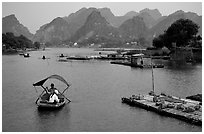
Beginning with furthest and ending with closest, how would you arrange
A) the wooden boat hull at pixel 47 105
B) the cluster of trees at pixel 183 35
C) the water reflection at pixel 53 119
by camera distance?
the cluster of trees at pixel 183 35, the wooden boat hull at pixel 47 105, the water reflection at pixel 53 119

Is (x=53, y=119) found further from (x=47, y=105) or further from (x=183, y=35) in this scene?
(x=183, y=35)

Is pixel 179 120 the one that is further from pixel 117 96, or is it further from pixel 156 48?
pixel 156 48

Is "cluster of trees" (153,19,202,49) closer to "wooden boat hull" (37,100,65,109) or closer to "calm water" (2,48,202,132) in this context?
"calm water" (2,48,202,132)

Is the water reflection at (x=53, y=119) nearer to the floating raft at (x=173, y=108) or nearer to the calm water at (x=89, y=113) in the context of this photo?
the calm water at (x=89, y=113)

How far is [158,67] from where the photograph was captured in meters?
48.0

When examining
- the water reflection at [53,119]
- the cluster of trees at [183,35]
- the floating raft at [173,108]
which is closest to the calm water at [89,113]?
the water reflection at [53,119]

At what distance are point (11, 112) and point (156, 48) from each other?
5702 cm

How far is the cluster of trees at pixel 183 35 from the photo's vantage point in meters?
65.1

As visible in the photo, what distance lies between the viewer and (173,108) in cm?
1908

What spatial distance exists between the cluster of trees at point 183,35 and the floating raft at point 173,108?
4402 cm

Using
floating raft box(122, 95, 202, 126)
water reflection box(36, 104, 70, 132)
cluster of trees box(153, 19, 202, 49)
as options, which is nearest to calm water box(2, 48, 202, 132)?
water reflection box(36, 104, 70, 132)

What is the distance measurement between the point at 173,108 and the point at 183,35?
157 ft

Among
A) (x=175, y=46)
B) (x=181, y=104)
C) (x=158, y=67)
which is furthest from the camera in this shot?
(x=175, y=46)

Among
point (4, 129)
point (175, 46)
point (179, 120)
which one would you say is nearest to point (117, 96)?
point (179, 120)
